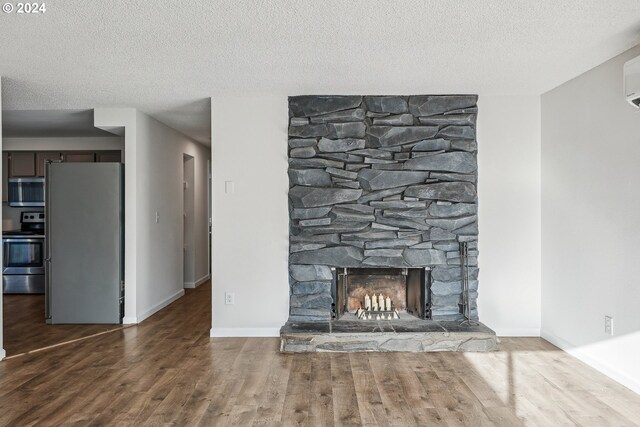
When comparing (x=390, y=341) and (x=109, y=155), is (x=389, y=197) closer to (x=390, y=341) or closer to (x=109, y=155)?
(x=390, y=341)

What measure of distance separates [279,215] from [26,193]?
16.1ft

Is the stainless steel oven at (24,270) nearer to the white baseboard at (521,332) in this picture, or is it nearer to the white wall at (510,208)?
the white wall at (510,208)

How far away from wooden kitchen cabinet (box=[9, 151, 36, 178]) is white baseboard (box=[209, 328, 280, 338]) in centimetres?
463

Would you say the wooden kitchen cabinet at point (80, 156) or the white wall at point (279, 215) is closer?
the white wall at point (279, 215)

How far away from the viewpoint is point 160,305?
19.5 feet

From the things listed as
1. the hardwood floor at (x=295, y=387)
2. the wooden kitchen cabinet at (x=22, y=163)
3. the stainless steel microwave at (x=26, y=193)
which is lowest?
the hardwood floor at (x=295, y=387)

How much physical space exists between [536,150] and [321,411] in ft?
10.3

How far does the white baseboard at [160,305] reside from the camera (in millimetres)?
5395

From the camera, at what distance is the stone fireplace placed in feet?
14.8

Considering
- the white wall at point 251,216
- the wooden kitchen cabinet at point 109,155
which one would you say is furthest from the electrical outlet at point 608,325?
the wooden kitchen cabinet at point 109,155

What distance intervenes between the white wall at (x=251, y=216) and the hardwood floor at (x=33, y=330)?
135cm

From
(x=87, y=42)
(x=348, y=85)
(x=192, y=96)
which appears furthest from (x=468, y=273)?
(x=87, y=42)

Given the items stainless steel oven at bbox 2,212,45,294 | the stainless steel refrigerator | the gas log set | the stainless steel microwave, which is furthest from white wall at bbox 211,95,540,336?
the stainless steel microwave

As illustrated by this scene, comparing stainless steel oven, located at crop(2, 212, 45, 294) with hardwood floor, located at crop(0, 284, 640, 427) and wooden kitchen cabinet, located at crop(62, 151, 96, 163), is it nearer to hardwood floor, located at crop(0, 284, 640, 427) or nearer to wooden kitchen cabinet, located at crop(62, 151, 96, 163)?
wooden kitchen cabinet, located at crop(62, 151, 96, 163)
